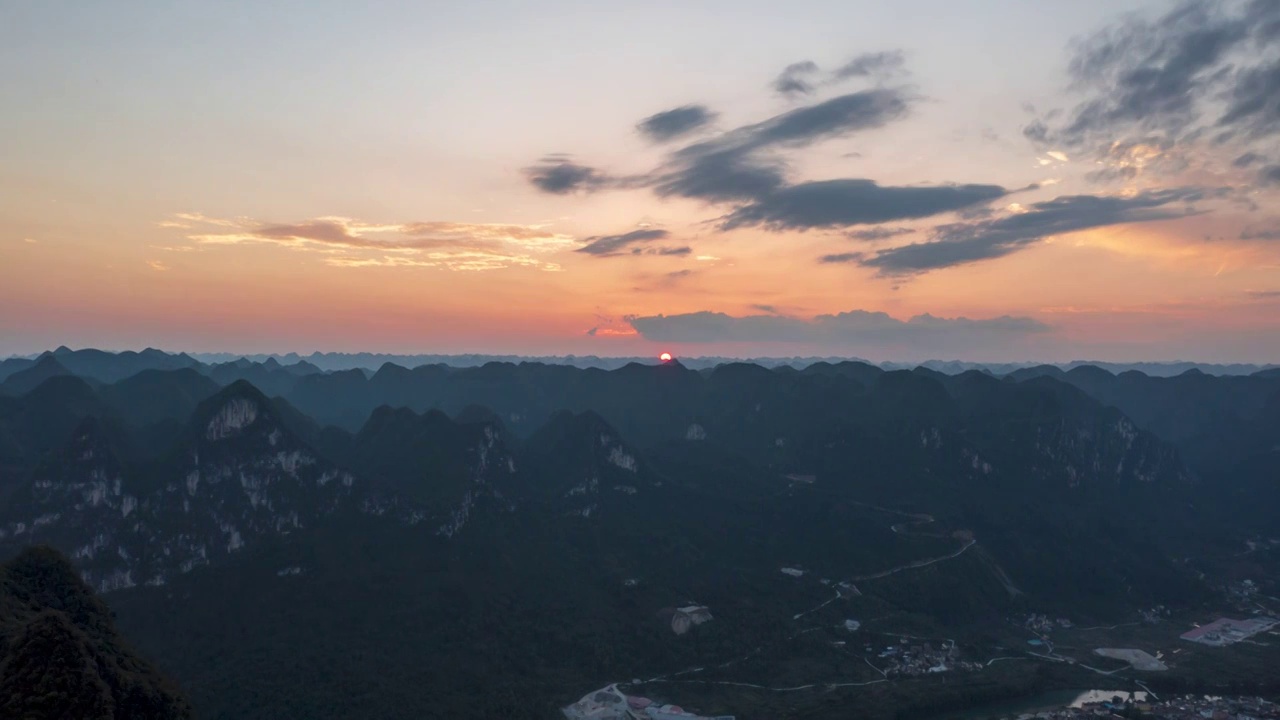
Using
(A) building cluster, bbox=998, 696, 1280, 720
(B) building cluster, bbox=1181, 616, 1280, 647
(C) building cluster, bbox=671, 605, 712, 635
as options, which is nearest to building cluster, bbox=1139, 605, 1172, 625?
(B) building cluster, bbox=1181, 616, 1280, 647

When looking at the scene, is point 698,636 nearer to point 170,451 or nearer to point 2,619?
point 2,619

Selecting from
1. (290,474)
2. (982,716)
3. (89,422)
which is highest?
(89,422)

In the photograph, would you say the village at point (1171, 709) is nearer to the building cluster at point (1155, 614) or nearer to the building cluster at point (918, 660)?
the building cluster at point (918, 660)

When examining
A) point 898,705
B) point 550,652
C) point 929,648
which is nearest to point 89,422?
point 550,652

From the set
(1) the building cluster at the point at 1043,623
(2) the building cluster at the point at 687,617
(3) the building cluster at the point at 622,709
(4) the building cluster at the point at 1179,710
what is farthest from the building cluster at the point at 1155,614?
(3) the building cluster at the point at 622,709

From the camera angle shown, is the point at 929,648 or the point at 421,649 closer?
the point at 421,649

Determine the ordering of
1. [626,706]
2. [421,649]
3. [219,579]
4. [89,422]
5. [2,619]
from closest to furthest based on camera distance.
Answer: [2,619] < [626,706] < [421,649] < [219,579] < [89,422]

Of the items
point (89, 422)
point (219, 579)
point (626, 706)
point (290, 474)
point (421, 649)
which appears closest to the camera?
point (626, 706)
